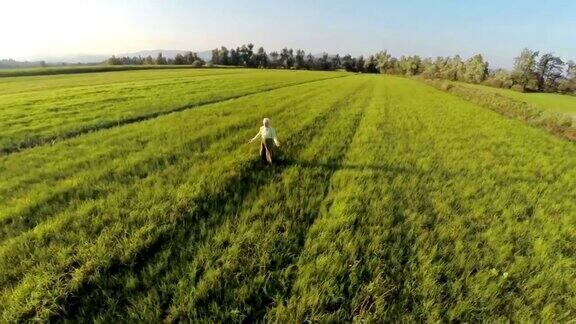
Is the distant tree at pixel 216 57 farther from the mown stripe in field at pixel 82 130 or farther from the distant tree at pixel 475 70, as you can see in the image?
the mown stripe in field at pixel 82 130

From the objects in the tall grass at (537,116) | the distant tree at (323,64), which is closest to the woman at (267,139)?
the tall grass at (537,116)

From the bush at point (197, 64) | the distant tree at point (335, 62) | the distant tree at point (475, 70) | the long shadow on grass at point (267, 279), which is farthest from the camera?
the distant tree at point (335, 62)

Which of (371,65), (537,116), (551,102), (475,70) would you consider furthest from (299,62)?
(537,116)

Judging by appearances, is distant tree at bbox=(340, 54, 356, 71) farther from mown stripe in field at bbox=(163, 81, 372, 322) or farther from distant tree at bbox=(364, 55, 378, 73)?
mown stripe in field at bbox=(163, 81, 372, 322)

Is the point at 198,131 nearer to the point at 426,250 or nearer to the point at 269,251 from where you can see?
the point at 269,251

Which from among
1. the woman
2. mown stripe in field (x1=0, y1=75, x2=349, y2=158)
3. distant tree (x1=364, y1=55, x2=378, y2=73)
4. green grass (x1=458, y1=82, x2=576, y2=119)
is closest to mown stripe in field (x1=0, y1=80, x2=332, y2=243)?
the woman

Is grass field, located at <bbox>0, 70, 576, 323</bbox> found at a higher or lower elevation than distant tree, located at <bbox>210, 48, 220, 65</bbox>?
lower

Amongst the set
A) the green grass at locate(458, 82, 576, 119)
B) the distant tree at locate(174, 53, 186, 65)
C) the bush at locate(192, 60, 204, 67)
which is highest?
the distant tree at locate(174, 53, 186, 65)
